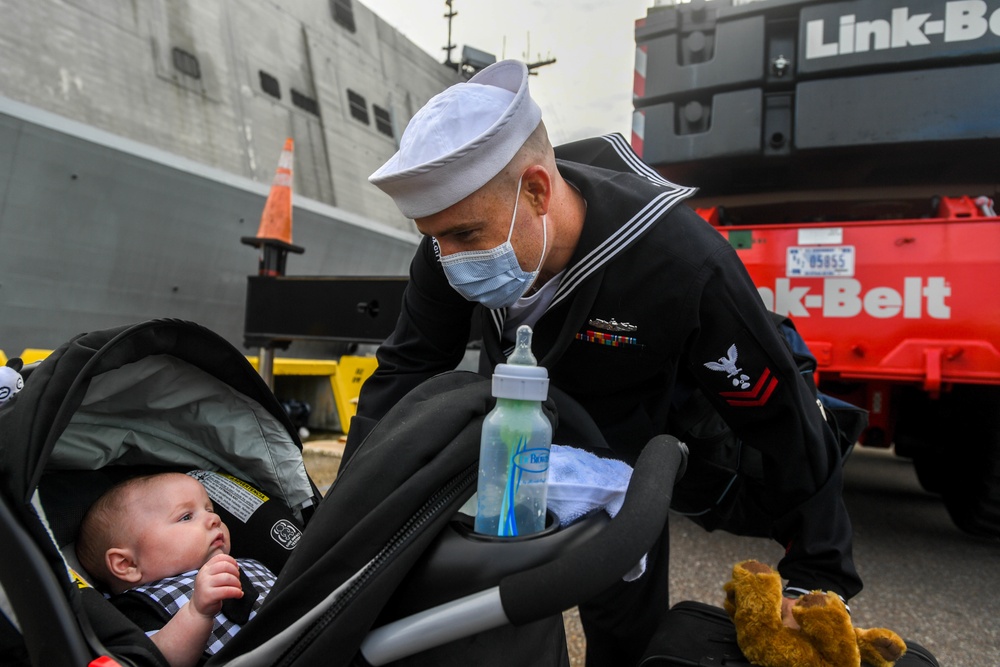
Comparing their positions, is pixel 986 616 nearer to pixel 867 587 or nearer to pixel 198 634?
pixel 867 587

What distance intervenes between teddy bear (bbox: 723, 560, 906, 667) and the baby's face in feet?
3.87

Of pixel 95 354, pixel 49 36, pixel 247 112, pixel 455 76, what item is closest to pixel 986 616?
pixel 95 354

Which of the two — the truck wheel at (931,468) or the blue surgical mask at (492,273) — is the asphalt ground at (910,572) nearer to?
the truck wheel at (931,468)

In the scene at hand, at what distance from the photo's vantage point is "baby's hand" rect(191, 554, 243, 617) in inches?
51.0

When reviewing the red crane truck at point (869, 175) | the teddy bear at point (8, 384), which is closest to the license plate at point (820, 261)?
the red crane truck at point (869, 175)

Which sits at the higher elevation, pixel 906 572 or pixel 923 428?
pixel 923 428

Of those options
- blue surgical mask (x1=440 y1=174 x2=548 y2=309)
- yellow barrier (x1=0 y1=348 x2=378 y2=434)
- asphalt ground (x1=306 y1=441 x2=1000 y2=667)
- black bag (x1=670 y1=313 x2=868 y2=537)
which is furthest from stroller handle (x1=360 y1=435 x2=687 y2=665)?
yellow barrier (x1=0 y1=348 x2=378 y2=434)

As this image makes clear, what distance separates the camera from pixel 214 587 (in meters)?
1.31

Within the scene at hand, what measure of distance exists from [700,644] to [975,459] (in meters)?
2.75

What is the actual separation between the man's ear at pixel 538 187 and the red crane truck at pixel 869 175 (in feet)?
6.95

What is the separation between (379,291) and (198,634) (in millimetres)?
3119

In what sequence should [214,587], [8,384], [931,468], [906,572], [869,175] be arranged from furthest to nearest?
1. [931,468]
2. [869,175]
3. [906,572]
4. [8,384]
5. [214,587]

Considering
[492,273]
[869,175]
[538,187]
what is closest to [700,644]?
[492,273]

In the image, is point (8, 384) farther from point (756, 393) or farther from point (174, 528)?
point (756, 393)
